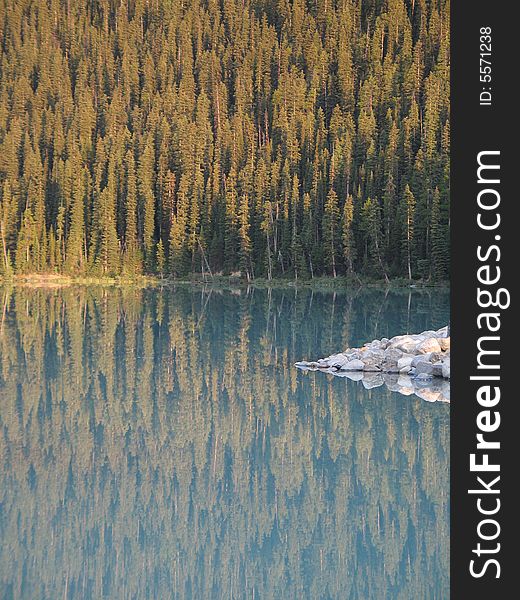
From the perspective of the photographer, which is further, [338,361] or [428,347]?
[338,361]

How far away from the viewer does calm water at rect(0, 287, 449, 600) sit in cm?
769

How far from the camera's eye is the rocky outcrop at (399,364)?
16.8m

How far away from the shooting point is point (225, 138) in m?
78.2

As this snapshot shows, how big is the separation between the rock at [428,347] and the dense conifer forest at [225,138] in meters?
35.8

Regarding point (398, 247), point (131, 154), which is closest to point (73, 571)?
point (398, 247)

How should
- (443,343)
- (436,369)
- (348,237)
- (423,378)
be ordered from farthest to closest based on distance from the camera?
(348,237) < (443,343) < (436,369) < (423,378)

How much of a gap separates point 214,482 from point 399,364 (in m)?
8.60

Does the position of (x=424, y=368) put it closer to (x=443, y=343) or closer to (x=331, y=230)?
(x=443, y=343)

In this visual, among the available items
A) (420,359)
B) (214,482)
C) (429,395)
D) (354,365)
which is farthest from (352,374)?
(214,482)

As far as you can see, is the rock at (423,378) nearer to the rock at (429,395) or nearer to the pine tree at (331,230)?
the rock at (429,395)

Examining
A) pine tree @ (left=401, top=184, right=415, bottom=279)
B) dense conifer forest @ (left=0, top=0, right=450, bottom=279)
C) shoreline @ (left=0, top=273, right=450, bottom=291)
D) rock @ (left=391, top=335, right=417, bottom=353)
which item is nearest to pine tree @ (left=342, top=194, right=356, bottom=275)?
dense conifer forest @ (left=0, top=0, right=450, bottom=279)

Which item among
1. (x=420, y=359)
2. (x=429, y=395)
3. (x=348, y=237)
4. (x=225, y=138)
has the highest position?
(x=225, y=138)

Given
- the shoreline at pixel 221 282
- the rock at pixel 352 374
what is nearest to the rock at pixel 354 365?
the rock at pixel 352 374

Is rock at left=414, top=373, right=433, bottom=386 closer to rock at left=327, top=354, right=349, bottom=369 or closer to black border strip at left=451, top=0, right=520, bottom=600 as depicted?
rock at left=327, top=354, right=349, bottom=369
